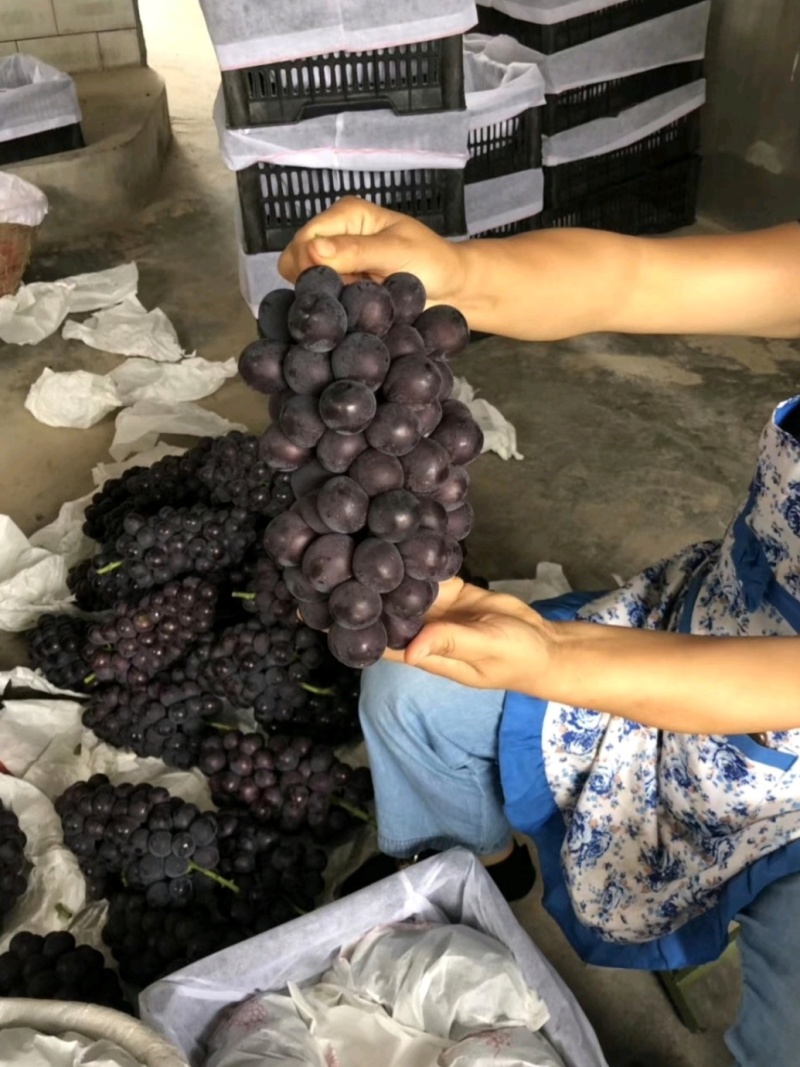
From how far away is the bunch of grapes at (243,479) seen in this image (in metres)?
1.93

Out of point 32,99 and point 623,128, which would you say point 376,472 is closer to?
point 623,128

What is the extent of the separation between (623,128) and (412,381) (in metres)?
2.63

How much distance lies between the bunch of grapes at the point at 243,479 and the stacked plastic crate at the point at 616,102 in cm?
160

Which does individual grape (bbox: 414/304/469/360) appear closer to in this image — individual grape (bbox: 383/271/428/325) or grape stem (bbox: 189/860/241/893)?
individual grape (bbox: 383/271/428/325)

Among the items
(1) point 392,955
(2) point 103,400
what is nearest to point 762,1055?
(1) point 392,955

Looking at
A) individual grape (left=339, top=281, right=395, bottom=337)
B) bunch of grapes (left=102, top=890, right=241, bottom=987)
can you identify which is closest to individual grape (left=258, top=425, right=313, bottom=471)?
individual grape (left=339, top=281, right=395, bottom=337)

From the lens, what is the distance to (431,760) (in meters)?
1.34

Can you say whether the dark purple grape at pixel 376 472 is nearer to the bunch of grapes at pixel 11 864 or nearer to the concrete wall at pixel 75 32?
the bunch of grapes at pixel 11 864

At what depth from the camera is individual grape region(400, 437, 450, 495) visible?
0.87m

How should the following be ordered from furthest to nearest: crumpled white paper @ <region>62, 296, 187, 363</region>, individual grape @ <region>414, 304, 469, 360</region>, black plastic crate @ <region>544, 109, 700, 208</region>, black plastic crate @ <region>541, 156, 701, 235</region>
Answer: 1. black plastic crate @ <region>541, 156, 701, 235</region>
2. black plastic crate @ <region>544, 109, 700, 208</region>
3. crumpled white paper @ <region>62, 296, 187, 363</region>
4. individual grape @ <region>414, 304, 469, 360</region>

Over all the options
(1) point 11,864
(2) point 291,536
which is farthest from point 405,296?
(1) point 11,864

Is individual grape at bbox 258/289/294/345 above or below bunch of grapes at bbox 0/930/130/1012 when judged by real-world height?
above

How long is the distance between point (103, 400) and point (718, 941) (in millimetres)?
2106

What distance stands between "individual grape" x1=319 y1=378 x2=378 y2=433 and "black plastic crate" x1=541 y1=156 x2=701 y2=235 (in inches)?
99.8
